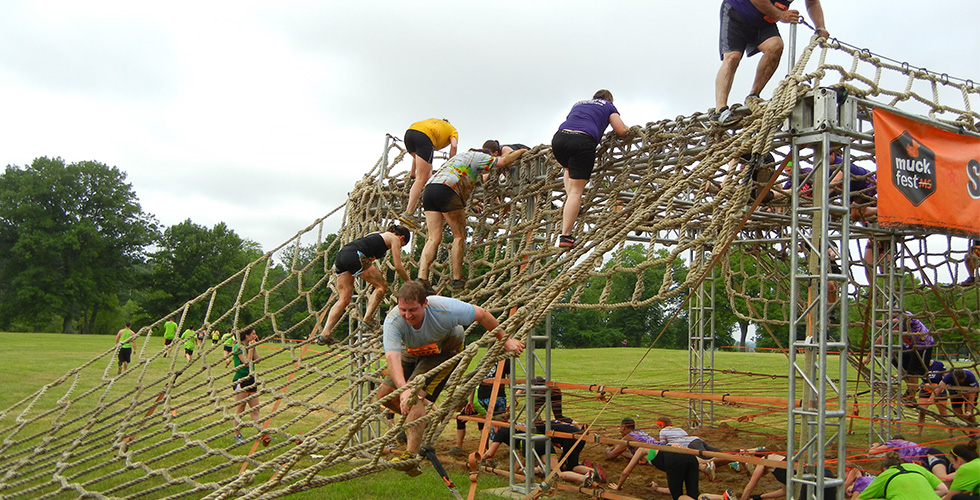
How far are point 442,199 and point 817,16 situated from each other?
3.18m

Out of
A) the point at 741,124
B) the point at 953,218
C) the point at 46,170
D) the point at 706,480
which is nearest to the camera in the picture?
the point at 741,124

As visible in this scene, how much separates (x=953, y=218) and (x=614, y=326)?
39158 mm

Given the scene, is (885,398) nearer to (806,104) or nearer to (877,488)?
(877,488)

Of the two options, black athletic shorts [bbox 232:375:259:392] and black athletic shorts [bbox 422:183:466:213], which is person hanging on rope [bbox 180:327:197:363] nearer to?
black athletic shorts [bbox 232:375:259:392]

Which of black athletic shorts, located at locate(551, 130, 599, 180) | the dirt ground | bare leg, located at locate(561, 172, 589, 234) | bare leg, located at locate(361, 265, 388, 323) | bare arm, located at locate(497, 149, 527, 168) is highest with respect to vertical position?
bare arm, located at locate(497, 149, 527, 168)

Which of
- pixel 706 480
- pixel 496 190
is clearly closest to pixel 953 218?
pixel 706 480

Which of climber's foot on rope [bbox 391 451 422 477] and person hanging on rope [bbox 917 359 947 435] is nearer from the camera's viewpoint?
climber's foot on rope [bbox 391 451 422 477]

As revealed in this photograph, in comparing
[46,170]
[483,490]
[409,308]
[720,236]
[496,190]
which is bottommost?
[483,490]

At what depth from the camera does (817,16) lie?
4543 mm

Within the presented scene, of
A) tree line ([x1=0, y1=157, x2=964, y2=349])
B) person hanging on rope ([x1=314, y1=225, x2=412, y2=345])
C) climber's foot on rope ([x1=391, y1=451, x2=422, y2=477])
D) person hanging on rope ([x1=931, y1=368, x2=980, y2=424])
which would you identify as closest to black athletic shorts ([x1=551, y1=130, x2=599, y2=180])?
person hanging on rope ([x1=314, y1=225, x2=412, y2=345])

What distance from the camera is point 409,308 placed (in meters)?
3.77

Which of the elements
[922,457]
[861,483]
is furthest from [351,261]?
[922,457]

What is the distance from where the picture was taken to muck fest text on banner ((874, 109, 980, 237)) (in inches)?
175

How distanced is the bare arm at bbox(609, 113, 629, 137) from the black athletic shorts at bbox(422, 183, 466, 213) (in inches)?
59.1
